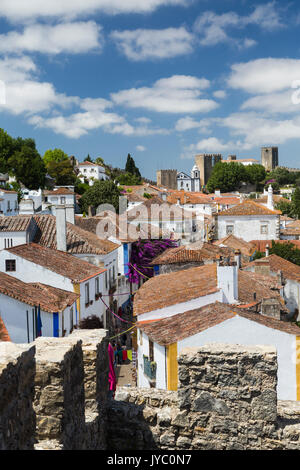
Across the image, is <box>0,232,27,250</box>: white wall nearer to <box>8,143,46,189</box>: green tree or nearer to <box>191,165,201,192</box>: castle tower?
<box>8,143,46,189</box>: green tree

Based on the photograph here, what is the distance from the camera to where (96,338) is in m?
6.08

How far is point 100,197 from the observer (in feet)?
218

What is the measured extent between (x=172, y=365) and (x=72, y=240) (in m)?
14.0

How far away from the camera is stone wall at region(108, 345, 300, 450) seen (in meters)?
5.88

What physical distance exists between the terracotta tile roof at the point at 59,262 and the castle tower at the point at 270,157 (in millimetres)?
157780

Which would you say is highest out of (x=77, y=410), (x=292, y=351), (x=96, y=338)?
(x=96, y=338)

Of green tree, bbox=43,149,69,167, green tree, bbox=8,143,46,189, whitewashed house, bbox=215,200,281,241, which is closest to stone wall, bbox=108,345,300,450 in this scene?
whitewashed house, bbox=215,200,281,241

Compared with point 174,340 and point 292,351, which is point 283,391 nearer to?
point 292,351

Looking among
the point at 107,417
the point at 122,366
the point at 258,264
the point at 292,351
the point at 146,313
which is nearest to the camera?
the point at 107,417

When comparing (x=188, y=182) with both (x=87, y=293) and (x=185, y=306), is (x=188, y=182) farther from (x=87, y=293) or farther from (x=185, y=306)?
(x=185, y=306)

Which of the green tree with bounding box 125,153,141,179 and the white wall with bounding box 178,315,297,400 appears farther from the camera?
the green tree with bounding box 125,153,141,179

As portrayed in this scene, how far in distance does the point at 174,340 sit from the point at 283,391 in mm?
2747

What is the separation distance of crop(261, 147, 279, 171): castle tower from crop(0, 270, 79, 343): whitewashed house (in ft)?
535

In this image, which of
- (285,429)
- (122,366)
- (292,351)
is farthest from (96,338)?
(122,366)
